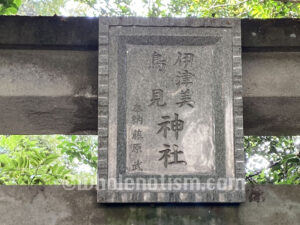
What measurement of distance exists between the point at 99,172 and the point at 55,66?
0.70m

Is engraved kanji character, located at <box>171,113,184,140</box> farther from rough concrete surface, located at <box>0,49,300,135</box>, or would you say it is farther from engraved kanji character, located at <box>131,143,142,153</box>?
rough concrete surface, located at <box>0,49,300,135</box>

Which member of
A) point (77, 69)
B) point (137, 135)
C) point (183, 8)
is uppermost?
point (183, 8)

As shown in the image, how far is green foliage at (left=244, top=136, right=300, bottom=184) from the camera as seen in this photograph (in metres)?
3.96

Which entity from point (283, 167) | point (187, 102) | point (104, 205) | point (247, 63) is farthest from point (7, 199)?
point (283, 167)

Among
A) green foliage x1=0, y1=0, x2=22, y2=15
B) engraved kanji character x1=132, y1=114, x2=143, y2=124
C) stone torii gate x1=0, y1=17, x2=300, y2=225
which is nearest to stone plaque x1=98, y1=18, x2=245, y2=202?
engraved kanji character x1=132, y1=114, x2=143, y2=124

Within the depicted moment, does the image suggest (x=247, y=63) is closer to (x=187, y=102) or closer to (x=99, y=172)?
(x=187, y=102)

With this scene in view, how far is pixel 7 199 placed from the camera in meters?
2.51

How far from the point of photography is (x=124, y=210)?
8.19ft

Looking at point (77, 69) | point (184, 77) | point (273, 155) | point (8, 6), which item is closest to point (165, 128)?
point (184, 77)

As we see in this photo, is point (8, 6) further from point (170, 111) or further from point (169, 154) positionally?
point (169, 154)

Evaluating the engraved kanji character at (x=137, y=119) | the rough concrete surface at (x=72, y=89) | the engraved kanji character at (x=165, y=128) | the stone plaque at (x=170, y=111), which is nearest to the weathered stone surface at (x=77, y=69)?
the rough concrete surface at (x=72, y=89)

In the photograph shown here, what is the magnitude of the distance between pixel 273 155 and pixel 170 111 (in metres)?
2.60

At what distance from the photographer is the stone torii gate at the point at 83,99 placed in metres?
2.49

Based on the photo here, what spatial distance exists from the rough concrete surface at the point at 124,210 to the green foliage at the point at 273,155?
1.32 m
